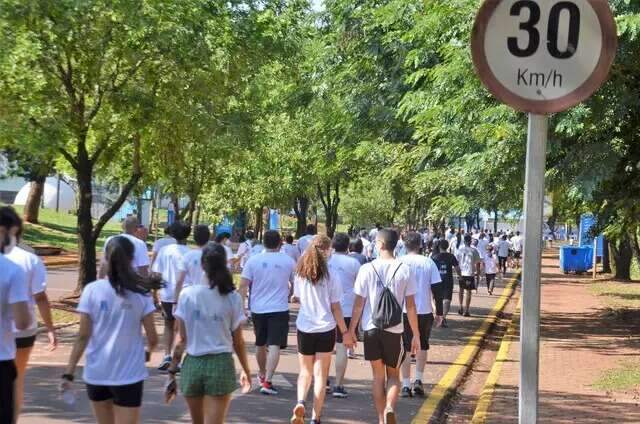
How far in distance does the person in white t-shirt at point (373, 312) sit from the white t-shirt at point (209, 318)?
2.19 metres

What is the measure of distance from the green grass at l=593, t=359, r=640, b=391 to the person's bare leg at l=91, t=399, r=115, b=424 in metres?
7.58

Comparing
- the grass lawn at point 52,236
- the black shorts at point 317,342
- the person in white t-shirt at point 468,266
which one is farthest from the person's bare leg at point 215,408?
the grass lawn at point 52,236

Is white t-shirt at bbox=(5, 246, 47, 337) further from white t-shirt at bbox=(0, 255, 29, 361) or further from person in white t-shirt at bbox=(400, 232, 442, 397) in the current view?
person in white t-shirt at bbox=(400, 232, 442, 397)

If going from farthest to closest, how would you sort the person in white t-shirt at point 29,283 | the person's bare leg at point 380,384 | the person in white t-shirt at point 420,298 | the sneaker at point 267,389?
the person in white t-shirt at point 420,298, the sneaker at point 267,389, the person's bare leg at point 380,384, the person in white t-shirt at point 29,283

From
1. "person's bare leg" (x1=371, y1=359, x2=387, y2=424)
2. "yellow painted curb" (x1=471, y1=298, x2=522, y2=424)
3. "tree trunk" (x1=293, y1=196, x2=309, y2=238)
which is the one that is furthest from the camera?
"tree trunk" (x1=293, y1=196, x2=309, y2=238)

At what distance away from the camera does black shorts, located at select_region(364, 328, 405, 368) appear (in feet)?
28.9

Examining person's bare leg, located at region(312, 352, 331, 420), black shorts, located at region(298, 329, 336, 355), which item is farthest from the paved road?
black shorts, located at region(298, 329, 336, 355)

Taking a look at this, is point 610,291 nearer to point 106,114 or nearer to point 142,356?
point 106,114

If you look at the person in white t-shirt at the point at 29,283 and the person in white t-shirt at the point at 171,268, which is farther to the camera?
the person in white t-shirt at the point at 171,268

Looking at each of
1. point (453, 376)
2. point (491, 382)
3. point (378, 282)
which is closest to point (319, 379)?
point (378, 282)

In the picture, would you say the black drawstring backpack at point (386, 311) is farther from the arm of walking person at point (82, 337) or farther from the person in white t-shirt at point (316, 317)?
the arm of walking person at point (82, 337)

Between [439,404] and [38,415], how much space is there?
4.38 m

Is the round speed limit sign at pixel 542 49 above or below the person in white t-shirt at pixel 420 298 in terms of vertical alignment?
above

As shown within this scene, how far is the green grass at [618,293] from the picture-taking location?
2705 centimetres
